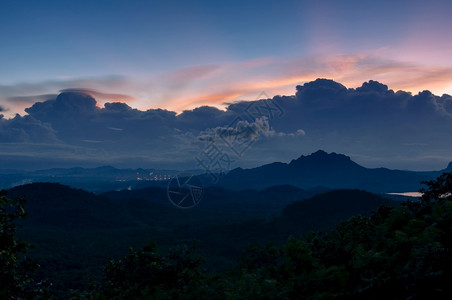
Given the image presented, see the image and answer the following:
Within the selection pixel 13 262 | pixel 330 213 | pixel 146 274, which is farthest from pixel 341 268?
pixel 330 213

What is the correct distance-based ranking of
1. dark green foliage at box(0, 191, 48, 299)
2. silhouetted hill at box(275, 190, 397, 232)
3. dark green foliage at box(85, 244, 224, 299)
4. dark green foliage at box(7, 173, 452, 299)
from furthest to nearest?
silhouetted hill at box(275, 190, 397, 232)
dark green foliage at box(85, 244, 224, 299)
dark green foliage at box(0, 191, 48, 299)
dark green foliage at box(7, 173, 452, 299)

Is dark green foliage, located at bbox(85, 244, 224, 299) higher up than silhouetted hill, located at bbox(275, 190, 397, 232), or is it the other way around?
dark green foliage, located at bbox(85, 244, 224, 299)

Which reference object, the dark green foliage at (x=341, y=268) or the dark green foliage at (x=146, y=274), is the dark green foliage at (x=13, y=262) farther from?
the dark green foliage at (x=146, y=274)

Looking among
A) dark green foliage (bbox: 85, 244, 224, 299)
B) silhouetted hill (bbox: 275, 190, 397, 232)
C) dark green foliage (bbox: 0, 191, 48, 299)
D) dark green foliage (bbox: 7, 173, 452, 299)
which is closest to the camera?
dark green foliage (bbox: 7, 173, 452, 299)

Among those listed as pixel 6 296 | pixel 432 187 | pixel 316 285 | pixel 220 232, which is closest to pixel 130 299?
pixel 6 296

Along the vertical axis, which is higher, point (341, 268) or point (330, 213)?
point (341, 268)

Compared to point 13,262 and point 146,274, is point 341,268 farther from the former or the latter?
point 146,274

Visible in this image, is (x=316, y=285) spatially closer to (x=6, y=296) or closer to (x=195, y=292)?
(x=195, y=292)

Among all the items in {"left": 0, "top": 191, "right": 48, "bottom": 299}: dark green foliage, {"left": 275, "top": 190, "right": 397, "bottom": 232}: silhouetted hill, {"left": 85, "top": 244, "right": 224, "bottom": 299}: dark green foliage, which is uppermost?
{"left": 0, "top": 191, "right": 48, "bottom": 299}: dark green foliage

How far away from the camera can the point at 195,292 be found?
15828 millimetres

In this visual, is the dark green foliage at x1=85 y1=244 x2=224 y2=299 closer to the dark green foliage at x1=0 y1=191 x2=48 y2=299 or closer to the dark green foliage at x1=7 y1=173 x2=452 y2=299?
the dark green foliage at x1=7 y1=173 x2=452 y2=299

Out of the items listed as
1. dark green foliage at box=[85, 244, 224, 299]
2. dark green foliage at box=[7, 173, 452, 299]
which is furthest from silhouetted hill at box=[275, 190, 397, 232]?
dark green foliage at box=[85, 244, 224, 299]

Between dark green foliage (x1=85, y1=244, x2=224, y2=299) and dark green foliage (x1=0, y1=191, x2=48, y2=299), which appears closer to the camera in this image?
dark green foliage (x1=0, y1=191, x2=48, y2=299)

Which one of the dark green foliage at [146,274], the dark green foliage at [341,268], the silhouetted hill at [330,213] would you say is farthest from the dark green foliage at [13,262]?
the silhouetted hill at [330,213]
